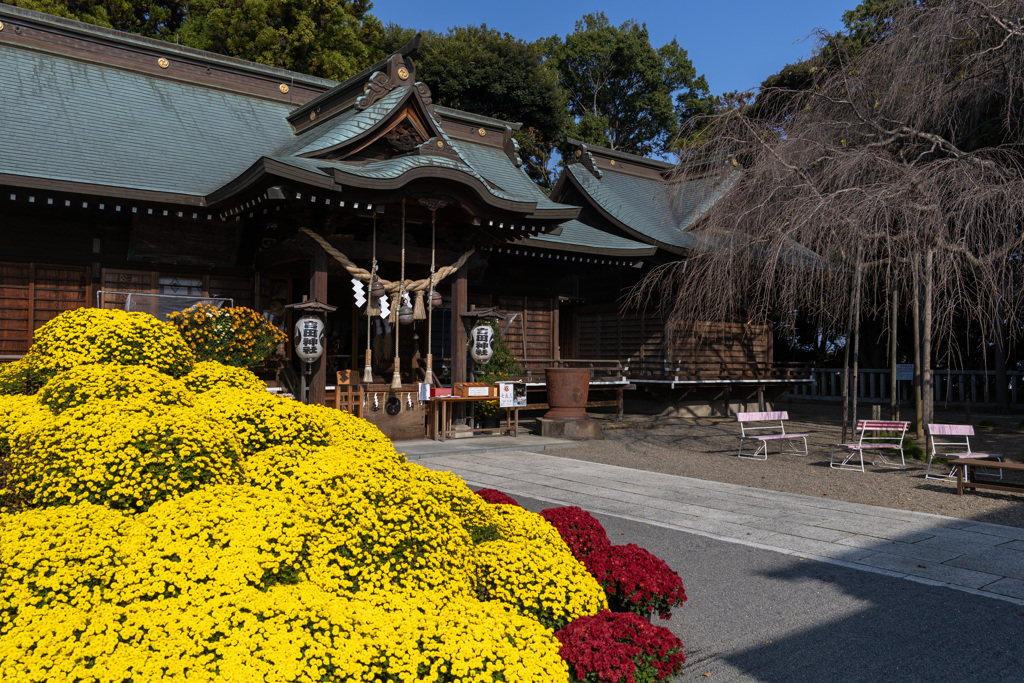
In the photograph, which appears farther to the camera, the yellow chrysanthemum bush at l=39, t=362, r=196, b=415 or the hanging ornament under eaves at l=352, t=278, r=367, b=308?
the hanging ornament under eaves at l=352, t=278, r=367, b=308

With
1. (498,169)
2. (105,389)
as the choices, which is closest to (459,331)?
(498,169)

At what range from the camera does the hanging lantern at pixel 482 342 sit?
516 inches

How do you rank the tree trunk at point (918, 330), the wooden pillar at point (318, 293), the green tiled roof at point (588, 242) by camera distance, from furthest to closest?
1. the green tiled roof at point (588, 242)
2. the wooden pillar at point (318, 293)
3. the tree trunk at point (918, 330)

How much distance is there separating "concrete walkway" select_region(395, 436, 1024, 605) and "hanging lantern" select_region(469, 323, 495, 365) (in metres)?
2.68

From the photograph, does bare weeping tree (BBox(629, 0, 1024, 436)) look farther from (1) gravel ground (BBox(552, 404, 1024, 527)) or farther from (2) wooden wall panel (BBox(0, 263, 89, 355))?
(2) wooden wall panel (BBox(0, 263, 89, 355))

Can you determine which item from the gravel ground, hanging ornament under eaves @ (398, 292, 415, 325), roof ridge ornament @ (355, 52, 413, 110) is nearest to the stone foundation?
the gravel ground

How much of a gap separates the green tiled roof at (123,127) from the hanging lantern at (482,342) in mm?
5048

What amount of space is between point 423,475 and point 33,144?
11.1 metres

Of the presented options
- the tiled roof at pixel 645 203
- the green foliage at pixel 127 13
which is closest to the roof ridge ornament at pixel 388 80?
the tiled roof at pixel 645 203

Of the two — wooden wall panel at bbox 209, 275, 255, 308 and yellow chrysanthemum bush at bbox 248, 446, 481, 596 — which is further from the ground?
wooden wall panel at bbox 209, 275, 255, 308

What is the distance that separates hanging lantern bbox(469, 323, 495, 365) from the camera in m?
13.1

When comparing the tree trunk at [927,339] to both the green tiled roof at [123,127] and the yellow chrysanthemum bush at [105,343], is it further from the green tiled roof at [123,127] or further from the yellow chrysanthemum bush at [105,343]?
the green tiled roof at [123,127]

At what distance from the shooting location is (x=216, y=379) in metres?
5.31

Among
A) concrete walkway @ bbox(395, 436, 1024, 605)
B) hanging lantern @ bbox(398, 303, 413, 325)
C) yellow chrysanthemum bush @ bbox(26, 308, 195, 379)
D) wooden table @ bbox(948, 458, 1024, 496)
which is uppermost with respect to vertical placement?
hanging lantern @ bbox(398, 303, 413, 325)
